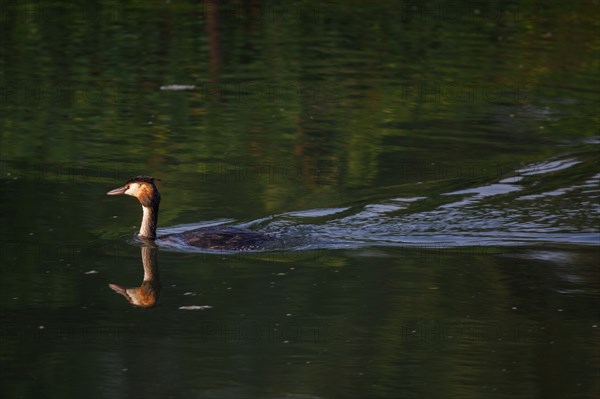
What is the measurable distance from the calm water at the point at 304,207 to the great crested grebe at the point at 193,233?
0.42ft

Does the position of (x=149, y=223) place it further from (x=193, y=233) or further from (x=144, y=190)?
(x=193, y=233)

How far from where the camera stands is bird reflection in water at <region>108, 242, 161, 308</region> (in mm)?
10798

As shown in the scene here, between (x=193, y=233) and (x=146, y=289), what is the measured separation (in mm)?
1408

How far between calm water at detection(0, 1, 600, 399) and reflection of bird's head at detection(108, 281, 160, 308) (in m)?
0.04

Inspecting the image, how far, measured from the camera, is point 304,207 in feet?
45.0

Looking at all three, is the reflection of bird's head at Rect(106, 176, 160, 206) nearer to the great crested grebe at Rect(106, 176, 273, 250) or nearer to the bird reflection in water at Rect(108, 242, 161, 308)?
the great crested grebe at Rect(106, 176, 273, 250)

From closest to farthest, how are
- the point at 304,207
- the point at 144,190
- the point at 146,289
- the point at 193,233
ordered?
the point at 146,289, the point at 193,233, the point at 144,190, the point at 304,207

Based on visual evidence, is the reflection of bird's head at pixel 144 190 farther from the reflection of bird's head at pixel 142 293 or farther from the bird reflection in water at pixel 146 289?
the reflection of bird's head at pixel 142 293

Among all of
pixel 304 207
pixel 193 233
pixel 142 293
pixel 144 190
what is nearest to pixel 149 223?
pixel 144 190

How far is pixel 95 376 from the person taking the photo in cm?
912

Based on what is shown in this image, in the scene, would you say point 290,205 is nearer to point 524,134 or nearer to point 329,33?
point 524,134

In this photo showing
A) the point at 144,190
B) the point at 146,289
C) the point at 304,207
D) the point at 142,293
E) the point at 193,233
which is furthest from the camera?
the point at 304,207

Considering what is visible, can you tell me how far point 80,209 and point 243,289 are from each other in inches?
119

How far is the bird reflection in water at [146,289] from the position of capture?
10798mm
